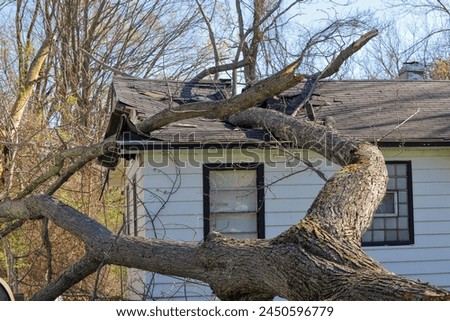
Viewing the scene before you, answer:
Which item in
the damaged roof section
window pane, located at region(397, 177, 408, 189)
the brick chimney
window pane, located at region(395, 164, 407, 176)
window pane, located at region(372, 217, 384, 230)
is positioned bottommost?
window pane, located at region(372, 217, 384, 230)

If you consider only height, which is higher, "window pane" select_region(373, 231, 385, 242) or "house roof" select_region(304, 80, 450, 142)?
"house roof" select_region(304, 80, 450, 142)

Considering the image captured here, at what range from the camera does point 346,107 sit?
12.6 metres

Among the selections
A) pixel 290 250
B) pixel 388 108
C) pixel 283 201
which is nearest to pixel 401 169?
pixel 388 108

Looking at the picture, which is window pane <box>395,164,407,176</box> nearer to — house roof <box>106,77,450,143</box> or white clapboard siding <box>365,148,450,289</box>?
white clapboard siding <box>365,148,450,289</box>

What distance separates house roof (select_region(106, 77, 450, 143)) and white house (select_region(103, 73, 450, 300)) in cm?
3

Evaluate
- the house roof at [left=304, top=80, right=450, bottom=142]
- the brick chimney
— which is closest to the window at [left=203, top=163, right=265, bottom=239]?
the house roof at [left=304, top=80, right=450, bottom=142]

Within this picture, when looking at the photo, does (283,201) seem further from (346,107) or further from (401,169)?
(346,107)

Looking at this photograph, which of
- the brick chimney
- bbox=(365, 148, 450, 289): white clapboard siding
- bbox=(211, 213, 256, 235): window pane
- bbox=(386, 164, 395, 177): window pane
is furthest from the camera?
the brick chimney

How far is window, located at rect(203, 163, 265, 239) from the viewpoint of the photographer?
36.3 ft

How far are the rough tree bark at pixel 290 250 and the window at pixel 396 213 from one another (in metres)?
3.15

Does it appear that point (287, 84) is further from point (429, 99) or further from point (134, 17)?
point (134, 17)

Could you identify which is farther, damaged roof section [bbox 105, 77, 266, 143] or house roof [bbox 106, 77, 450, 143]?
house roof [bbox 106, 77, 450, 143]

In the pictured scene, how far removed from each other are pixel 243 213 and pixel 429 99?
4.14m

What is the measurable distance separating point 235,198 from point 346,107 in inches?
106
